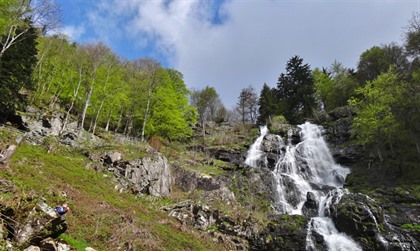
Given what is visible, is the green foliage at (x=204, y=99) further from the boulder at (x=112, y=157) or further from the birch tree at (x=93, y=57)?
the boulder at (x=112, y=157)

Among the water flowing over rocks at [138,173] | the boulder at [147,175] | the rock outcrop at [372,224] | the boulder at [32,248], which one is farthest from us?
the boulder at [147,175]

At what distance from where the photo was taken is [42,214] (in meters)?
7.63

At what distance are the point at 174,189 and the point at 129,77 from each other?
16.8 m

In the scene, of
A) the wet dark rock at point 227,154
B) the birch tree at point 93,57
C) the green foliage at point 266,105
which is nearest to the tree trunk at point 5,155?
the birch tree at point 93,57

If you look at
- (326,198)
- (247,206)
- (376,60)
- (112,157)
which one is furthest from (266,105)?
(112,157)

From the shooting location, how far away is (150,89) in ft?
117

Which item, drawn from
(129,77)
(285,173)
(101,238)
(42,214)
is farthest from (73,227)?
(129,77)

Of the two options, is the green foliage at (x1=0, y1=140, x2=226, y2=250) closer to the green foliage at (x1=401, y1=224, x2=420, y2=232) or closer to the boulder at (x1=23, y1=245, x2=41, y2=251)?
the boulder at (x1=23, y1=245, x2=41, y2=251)

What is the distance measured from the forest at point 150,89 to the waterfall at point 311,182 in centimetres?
478

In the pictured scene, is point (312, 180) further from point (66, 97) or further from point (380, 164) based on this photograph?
point (66, 97)

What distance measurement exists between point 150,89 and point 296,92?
1151 inches

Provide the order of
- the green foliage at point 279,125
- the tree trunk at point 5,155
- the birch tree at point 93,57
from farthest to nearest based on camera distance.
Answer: the green foliage at point 279,125, the birch tree at point 93,57, the tree trunk at point 5,155

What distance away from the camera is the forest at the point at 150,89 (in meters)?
24.3

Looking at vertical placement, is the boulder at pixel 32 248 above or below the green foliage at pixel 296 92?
below
